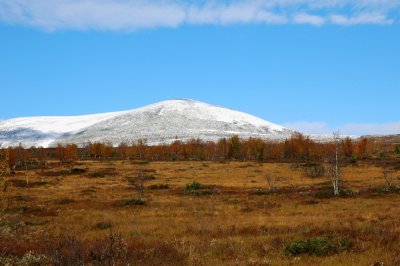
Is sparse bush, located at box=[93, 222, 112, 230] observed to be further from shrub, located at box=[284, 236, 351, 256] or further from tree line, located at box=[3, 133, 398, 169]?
tree line, located at box=[3, 133, 398, 169]

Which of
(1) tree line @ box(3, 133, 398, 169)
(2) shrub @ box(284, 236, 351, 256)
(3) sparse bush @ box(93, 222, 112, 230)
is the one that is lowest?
(3) sparse bush @ box(93, 222, 112, 230)

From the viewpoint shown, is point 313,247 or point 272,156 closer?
point 313,247

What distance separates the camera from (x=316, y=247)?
14930 millimetres

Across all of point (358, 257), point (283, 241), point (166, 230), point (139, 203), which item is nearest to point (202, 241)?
point (283, 241)

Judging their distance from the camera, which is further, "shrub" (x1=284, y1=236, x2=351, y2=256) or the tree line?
the tree line

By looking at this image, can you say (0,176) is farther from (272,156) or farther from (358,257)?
(272,156)

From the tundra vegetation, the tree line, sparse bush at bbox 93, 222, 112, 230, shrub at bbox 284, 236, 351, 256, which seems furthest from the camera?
the tree line

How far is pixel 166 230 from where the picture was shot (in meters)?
22.8

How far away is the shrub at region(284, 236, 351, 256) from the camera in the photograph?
14766mm

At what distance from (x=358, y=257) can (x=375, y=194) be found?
2854 cm

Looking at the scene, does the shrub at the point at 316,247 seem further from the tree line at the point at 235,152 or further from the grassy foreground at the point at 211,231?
the tree line at the point at 235,152

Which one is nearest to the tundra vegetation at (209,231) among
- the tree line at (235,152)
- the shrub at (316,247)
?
the shrub at (316,247)

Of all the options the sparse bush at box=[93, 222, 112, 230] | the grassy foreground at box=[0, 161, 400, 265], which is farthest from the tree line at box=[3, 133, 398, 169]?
the sparse bush at box=[93, 222, 112, 230]

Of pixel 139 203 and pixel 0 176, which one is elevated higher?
pixel 0 176
